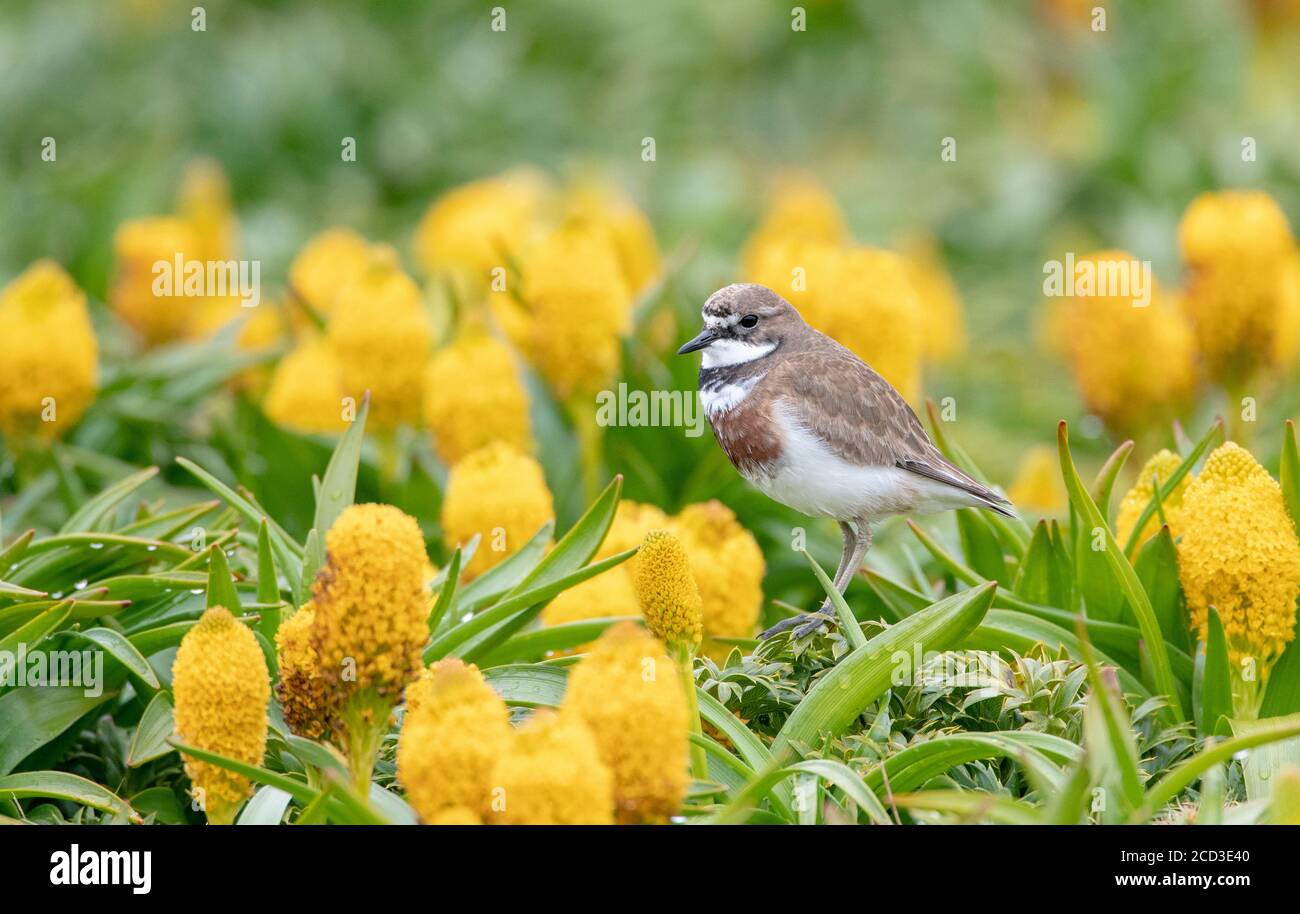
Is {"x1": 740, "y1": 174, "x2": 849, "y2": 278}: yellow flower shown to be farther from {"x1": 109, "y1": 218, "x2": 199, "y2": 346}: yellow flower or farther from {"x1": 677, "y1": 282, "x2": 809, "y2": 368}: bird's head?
{"x1": 677, "y1": 282, "x2": 809, "y2": 368}: bird's head

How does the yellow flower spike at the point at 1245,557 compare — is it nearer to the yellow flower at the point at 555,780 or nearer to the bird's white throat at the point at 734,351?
the bird's white throat at the point at 734,351

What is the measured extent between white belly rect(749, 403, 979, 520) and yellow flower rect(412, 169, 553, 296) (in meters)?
2.67

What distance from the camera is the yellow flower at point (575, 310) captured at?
187 inches

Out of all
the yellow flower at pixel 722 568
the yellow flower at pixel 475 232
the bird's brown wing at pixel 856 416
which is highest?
the yellow flower at pixel 475 232

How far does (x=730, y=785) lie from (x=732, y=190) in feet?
25.3

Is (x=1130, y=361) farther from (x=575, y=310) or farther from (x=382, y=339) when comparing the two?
(x=382, y=339)

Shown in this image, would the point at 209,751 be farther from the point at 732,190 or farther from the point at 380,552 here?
the point at 732,190

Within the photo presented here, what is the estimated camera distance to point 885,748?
301cm

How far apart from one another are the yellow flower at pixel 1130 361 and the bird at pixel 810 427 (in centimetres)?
239

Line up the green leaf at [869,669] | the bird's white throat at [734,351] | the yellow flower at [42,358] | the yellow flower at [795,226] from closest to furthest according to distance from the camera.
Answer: the green leaf at [869,669]
the bird's white throat at [734,351]
the yellow flower at [42,358]
the yellow flower at [795,226]

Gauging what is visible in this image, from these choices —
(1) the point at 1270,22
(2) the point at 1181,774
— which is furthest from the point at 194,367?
(1) the point at 1270,22

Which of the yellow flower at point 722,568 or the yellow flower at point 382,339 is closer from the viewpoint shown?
the yellow flower at point 722,568

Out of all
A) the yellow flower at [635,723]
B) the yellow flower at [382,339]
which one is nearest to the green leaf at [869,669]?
the yellow flower at [635,723]

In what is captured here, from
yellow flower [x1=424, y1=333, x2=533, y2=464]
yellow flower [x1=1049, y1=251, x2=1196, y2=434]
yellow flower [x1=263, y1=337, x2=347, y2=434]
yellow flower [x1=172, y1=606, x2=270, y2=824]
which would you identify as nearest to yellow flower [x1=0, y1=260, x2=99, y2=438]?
yellow flower [x1=263, y1=337, x2=347, y2=434]
